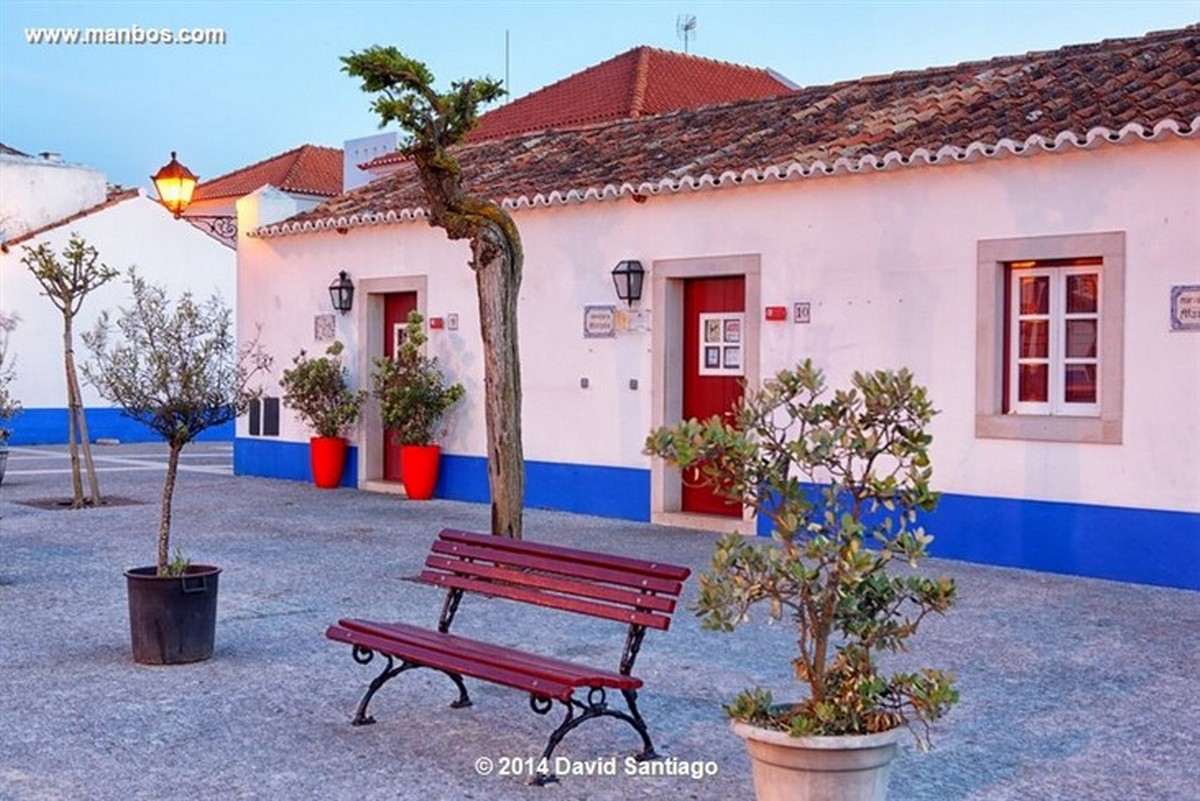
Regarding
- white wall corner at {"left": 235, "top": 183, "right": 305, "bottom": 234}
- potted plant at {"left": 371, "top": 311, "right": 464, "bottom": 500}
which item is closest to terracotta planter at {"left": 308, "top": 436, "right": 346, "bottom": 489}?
potted plant at {"left": 371, "top": 311, "right": 464, "bottom": 500}

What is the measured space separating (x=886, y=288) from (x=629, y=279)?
267 centimetres

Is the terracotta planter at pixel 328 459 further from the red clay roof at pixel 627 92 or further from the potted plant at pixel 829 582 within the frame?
the potted plant at pixel 829 582

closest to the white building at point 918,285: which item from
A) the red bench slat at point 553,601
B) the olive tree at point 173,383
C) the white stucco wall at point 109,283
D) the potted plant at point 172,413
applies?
the olive tree at point 173,383

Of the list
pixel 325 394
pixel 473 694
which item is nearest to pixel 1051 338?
pixel 473 694

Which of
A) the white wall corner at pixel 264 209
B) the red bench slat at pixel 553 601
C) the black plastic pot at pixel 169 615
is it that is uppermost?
the white wall corner at pixel 264 209

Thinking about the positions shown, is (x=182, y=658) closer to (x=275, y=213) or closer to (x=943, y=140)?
(x=943, y=140)

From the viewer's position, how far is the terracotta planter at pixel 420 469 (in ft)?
48.4

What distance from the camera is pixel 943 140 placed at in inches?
425

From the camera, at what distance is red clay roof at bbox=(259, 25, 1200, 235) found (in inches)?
400

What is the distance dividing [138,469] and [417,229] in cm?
638

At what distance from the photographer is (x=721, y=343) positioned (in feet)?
41.6

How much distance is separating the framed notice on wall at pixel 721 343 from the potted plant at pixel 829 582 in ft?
26.1

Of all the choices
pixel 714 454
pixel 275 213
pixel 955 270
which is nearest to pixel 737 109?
pixel 955 270

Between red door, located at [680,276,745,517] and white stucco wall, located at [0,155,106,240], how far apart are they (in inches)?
724
